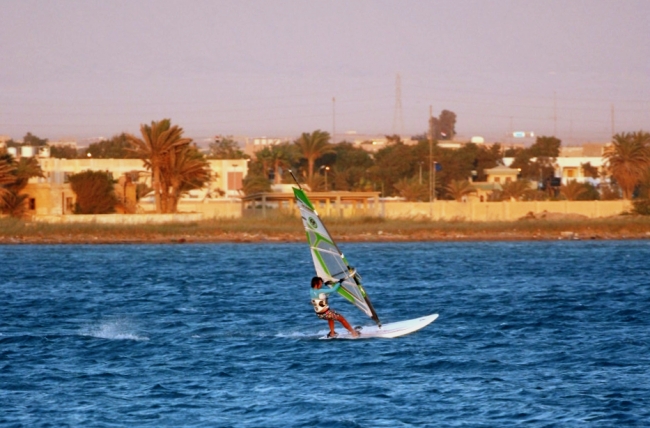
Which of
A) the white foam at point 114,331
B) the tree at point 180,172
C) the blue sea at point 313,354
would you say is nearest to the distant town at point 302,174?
the tree at point 180,172

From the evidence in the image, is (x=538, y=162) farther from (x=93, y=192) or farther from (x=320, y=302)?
(x=320, y=302)

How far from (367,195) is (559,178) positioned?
1766 inches

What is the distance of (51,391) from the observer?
17.4 metres

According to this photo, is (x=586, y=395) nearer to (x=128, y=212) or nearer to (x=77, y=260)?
(x=77, y=260)

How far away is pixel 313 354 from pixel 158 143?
2081 inches

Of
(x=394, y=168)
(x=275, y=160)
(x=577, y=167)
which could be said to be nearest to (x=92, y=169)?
(x=275, y=160)

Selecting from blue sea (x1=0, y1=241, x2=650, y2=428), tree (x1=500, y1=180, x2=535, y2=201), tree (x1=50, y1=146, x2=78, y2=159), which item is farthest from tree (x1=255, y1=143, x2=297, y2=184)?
blue sea (x1=0, y1=241, x2=650, y2=428)

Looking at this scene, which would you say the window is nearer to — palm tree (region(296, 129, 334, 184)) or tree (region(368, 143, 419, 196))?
palm tree (region(296, 129, 334, 184))

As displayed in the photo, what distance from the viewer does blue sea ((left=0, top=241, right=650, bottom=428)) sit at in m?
15.8

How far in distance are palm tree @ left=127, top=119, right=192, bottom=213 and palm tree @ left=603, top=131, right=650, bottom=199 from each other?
35634 mm

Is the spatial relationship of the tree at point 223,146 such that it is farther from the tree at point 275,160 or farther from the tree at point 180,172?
the tree at point 180,172

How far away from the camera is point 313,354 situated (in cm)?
2080

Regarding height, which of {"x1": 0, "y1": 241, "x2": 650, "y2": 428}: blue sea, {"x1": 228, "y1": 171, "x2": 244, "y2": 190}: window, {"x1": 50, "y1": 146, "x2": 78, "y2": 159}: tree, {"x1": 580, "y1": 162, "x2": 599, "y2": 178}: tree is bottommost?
{"x1": 0, "y1": 241, "x2": 650, "y2": 428}: blue sea

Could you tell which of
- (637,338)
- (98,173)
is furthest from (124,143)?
(637,338)
